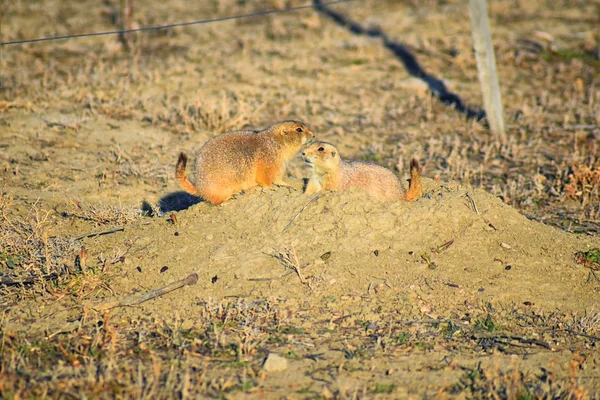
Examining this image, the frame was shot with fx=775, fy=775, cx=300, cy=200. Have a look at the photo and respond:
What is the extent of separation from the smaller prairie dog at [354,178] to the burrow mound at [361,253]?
21cm

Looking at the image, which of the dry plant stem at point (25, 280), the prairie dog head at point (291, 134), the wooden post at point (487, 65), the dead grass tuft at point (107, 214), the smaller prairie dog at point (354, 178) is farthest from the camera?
the wooden post at point (487, 65)

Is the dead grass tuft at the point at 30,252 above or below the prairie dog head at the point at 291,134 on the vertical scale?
below

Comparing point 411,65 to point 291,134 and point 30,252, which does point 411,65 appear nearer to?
point 291,134

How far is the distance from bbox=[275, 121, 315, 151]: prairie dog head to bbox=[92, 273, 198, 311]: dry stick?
6.13 feet

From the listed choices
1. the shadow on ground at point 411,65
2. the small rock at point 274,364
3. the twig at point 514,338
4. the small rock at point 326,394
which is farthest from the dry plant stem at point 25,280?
the shadow on ground at point 411,65

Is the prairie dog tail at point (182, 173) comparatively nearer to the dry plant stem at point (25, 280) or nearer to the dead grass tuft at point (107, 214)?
the dead grass tuft at point (107, 214)

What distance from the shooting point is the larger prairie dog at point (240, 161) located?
7.48 metres

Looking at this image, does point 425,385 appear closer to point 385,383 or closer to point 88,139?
point 385,383

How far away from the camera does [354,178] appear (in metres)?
7.56

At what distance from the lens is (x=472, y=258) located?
6949 mm

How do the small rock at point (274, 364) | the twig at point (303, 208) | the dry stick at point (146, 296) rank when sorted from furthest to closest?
the twig at point (303, 208)
the dry stick at point (146, 296)
the small rock at point (274, 364)

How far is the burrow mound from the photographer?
6617 mm

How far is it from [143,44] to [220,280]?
35.7 ft

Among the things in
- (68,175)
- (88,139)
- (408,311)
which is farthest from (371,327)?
(88,139)
